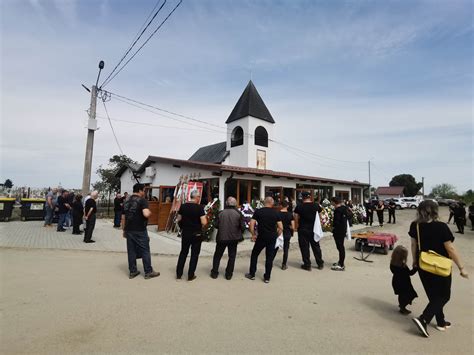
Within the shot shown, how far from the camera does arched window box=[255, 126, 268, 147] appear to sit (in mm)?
22708

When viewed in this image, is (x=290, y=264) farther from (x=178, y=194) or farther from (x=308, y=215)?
(x=178, y=194)

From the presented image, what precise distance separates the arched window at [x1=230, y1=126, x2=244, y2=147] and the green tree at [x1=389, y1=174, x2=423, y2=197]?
194 feet

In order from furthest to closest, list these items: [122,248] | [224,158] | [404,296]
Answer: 1. [224,158]
2. [122,248]
3. [404,296]

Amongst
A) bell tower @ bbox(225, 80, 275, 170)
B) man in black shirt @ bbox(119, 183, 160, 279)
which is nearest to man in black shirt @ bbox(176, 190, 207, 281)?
man in black shirt @ bbox(119, 183, 160, 279)

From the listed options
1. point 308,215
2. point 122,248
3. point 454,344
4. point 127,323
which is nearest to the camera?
point 454,344

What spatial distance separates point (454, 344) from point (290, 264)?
374 cm

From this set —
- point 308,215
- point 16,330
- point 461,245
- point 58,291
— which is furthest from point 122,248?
point 461,245

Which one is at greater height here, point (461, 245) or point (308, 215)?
point (308, 215)

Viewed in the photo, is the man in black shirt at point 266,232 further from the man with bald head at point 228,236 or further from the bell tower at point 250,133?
the bell tower at point 250,133

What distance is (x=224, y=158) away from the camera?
2298 centimetres

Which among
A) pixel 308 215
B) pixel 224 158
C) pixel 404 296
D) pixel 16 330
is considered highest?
pixel 224 158

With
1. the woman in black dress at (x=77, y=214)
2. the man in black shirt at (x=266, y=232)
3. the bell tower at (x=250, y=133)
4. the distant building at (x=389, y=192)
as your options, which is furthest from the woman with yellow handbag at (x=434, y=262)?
the distant building at (x=389, y=192)

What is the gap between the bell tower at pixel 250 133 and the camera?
21.8 m

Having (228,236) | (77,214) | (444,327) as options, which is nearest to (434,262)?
(444,327)
